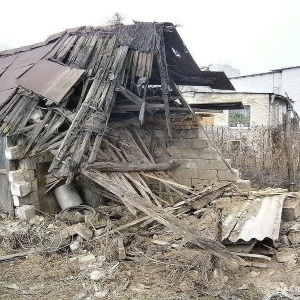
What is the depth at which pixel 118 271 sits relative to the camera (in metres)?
5.02

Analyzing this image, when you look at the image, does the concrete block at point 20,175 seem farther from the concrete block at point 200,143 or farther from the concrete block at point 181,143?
the concrete block at point 200,143

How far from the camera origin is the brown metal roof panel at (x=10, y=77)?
848 cm

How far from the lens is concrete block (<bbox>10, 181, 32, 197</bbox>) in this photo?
732cm

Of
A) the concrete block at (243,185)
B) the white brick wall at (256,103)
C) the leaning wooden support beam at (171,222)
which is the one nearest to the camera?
the leaning wooden support beam at (171,222)

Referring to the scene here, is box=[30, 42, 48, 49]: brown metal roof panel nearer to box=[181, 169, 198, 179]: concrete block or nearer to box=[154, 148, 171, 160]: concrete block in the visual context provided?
box=[154, 148, 171, 160]: concrete block

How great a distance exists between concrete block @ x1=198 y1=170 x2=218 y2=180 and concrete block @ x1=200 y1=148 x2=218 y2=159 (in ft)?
1.14

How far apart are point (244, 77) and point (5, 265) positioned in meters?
24.8

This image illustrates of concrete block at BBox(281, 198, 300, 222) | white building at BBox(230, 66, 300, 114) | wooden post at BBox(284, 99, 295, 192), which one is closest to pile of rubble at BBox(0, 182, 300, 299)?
concrete block at BBox(281, 198, 300, 222)

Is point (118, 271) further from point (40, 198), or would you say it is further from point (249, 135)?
point (249, 135)

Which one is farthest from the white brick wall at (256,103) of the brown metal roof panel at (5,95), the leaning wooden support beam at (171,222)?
the leaning wooden support beam at (171,222)

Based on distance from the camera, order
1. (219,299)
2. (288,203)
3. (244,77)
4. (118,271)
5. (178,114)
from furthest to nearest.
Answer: (244,77), (178,114), (288,203), (118,271), (219,299)

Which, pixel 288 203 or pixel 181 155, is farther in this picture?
pixel 181 155

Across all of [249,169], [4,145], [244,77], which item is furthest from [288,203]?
[244,77]

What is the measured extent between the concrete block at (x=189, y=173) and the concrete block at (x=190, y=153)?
356 millimetres
